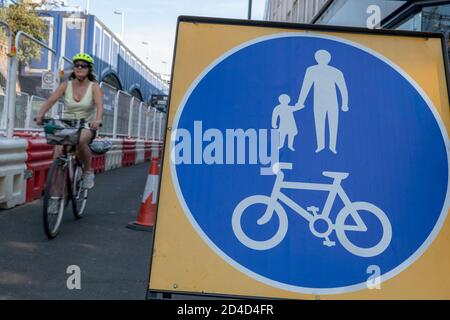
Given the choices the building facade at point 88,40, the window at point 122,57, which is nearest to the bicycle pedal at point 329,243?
the building facade at point 88,40

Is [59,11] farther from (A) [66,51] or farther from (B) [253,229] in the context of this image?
(B) [253,229]

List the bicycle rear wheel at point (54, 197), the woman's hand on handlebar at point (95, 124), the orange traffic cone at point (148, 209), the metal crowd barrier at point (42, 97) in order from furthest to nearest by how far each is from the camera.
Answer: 1. the metal crowd barrier at point (42, 97)
2. the orange traffic cone at point (148, 209)
3. the woman's hand on handlebar at point (95, 124)
4. the bicycle rear wheel at point (54, 197)

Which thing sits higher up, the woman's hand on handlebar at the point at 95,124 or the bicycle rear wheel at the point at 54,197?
the woman's hand on handlebar at the point at 95,124

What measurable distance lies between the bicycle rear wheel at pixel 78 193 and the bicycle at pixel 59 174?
11cm

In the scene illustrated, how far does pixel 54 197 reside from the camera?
4918 millimetres

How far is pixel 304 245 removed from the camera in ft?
8.41

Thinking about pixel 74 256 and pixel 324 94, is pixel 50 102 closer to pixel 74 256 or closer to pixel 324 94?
pixel 74 256

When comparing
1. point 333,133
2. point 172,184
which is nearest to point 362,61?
point 333,133

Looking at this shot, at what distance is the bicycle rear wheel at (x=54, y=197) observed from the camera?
189 inches

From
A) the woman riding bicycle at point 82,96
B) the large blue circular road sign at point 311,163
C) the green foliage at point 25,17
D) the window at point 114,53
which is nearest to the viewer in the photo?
the large blue circular road sign at point 311,163

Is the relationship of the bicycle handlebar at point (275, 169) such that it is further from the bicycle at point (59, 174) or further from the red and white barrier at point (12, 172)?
the red and white barrier at point (12, 172)

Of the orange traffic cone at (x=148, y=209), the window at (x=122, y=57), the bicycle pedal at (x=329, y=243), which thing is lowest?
the orange traffic cone at (x=148, y=209)
